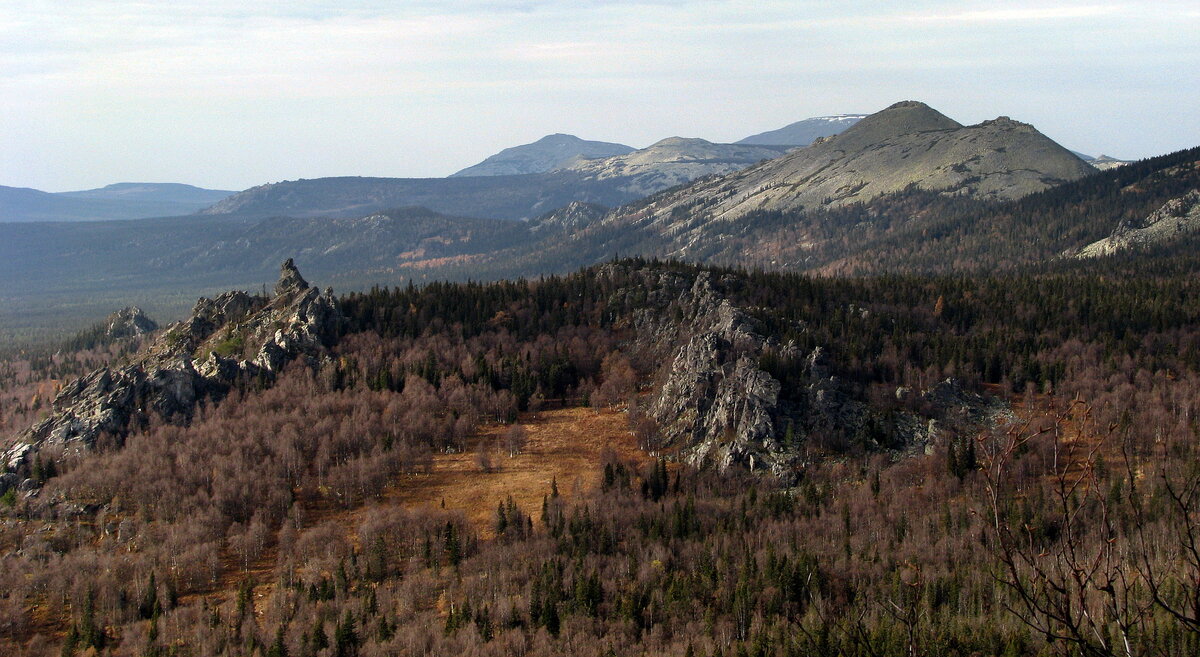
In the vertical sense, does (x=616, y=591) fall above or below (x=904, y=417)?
below

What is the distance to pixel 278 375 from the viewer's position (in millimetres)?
175125

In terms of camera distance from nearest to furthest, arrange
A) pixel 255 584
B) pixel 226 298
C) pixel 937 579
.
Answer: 1. pixel 937 579
2. pixel 255 584
3. pixel 226 298

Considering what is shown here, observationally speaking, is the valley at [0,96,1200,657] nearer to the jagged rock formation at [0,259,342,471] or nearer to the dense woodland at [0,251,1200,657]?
the dense woodland at [0,251,1200,657]

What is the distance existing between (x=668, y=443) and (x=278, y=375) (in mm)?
78853

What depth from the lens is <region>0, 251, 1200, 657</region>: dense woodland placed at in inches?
3679

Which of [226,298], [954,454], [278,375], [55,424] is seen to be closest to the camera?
[954,454]

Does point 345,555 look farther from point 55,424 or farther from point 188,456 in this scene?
point 55,424

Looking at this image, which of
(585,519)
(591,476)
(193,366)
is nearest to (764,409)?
(591,476)

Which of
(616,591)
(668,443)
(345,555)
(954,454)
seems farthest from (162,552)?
(954,454)

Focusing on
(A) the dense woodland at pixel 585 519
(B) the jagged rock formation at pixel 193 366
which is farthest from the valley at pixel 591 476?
(B) the jagged rock formation at pixel 193 366

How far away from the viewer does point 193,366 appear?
17438 centimetres

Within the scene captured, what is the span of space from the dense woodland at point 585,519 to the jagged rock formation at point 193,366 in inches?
201

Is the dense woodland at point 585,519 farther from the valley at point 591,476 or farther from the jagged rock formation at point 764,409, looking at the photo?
the jagged rock formation at point 764,409

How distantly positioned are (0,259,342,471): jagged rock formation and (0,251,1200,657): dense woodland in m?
5.12
